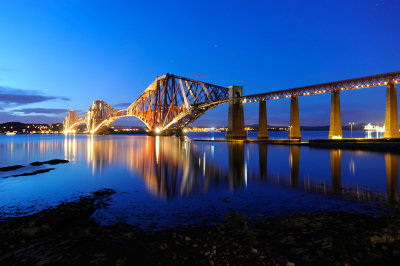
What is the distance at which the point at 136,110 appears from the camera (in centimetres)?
11906

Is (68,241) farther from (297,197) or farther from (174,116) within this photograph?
(174,116)

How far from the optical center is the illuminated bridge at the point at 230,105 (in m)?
39.2

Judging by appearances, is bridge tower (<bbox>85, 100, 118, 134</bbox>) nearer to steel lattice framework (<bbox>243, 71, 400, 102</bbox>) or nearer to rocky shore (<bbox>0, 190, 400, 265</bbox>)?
steel lattice framework (<bbox>243, 71, 400, 102</bbox>)

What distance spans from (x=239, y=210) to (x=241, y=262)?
389cm

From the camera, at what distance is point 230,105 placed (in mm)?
66438

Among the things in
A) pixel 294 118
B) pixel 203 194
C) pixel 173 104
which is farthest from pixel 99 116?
pixel 203 194

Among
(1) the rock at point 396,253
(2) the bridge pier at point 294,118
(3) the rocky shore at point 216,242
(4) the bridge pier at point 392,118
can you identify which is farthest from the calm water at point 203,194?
(2) the bridge pier at point 294,118

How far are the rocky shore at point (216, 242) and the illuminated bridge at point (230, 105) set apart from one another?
125 feet

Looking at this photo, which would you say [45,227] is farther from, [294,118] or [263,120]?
[263,120]

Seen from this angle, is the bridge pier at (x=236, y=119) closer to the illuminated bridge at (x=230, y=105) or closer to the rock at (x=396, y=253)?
the illuminated bridge at (x=230, y=105)

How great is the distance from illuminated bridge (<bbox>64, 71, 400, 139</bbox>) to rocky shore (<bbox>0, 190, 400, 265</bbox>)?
1497 inches

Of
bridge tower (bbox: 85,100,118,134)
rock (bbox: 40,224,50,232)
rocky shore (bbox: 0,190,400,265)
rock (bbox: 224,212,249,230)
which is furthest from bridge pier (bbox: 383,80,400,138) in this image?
bridge tower (bbox: 85,100,118,134)

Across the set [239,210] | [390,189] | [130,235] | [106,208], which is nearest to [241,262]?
[130,235]

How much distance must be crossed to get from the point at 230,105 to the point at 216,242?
62.0 meters
